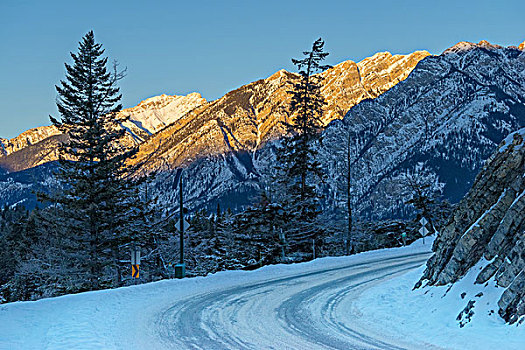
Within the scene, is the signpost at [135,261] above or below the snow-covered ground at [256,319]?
above

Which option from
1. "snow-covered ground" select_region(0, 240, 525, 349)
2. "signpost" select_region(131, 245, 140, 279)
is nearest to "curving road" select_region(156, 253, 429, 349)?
"snow-covered ground" select_region(0, 240, 525, 349)

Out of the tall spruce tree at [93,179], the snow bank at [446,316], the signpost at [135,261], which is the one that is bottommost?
the snow bank at [446,316]

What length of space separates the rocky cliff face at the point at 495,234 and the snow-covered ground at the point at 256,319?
0.60m

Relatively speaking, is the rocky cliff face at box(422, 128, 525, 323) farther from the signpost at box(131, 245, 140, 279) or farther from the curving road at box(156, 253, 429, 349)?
the signpost at box(131, 245, 140, 279)

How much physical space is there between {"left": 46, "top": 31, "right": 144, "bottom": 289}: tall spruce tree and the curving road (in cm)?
1423

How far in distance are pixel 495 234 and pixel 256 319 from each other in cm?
603

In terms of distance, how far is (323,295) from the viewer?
1508cm

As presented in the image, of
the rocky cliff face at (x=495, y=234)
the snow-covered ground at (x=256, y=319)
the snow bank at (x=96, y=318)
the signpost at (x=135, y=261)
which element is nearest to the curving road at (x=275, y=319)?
the snow-covered ground at (x=256, y=319)

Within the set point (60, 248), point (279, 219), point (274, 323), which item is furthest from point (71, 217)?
point (274, 323)

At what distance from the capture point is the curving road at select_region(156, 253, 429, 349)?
902cm

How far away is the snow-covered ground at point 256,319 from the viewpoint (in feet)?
29.4

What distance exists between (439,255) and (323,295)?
3.79 meters

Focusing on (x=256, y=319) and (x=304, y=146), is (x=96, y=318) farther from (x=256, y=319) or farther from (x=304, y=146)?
(x=304, y=146)

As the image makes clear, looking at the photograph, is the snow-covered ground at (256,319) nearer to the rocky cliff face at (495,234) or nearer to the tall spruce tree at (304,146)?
the rocky cliff face at (495,234)
